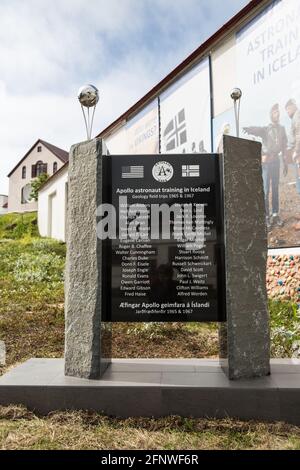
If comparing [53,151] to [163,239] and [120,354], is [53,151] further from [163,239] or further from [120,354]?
[163,239]

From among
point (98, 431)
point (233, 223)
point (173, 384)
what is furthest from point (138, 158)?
point (98, 431)

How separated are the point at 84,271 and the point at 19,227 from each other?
31.8 metres

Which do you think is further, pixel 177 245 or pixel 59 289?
pixel 59 289

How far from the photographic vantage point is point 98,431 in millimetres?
3184

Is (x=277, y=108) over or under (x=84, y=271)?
over

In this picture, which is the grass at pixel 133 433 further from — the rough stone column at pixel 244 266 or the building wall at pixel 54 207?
the building wall at pixel 54 207

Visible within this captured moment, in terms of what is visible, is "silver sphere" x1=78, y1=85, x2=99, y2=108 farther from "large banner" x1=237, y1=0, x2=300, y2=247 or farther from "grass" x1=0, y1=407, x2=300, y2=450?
"large banner" x1=237, y1=0, x2=300, y2=247

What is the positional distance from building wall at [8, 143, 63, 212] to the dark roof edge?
943 inches

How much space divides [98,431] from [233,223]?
211 centimetres

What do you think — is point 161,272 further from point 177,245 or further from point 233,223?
point 233,223

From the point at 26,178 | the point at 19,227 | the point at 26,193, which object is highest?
the point at 26,178

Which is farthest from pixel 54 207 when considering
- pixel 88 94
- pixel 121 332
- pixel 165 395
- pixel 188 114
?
pixel 165 395

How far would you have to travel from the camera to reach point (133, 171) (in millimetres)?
4176
